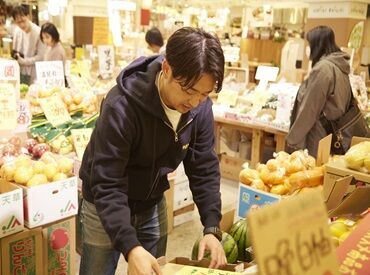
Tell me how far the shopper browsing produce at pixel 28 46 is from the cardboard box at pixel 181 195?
135 inches

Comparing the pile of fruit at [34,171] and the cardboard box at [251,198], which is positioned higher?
the pile of fruit at [34,171]

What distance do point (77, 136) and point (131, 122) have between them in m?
1.91

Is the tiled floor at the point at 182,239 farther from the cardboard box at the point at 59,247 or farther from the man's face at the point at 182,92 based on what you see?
the man's face at the point at 182,92

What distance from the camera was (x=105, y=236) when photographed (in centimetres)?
172

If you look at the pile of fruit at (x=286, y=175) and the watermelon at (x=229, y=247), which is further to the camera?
the pile of fruit at (x=286, y=175)

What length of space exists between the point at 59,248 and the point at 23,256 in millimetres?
238

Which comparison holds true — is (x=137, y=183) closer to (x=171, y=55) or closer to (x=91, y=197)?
(x=91, y=197)

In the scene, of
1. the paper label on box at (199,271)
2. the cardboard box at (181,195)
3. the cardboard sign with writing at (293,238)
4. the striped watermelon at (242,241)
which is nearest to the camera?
the cardboard sign with writing at (293,238)

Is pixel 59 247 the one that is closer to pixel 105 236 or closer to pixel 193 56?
pixel 105 236

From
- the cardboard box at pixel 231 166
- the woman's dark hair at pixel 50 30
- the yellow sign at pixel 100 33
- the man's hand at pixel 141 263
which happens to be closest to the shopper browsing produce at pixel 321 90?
the cardboard box at pixel 231 166

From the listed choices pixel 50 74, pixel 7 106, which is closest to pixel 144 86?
pixel 7 106

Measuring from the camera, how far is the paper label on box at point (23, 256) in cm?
238

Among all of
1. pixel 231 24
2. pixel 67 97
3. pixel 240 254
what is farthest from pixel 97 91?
pixel 231 24

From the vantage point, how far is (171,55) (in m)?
1.32
